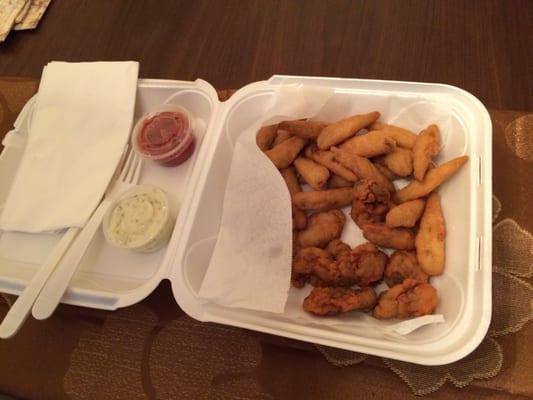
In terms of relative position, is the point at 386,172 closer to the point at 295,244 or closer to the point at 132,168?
the point at 295,244

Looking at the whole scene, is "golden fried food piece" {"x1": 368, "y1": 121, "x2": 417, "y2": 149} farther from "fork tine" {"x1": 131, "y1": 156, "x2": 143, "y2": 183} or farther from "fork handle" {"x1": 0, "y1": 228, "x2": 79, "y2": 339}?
"fork handle" {"x1": 0, "y1": 228, "x2": 79, "y2": 339}

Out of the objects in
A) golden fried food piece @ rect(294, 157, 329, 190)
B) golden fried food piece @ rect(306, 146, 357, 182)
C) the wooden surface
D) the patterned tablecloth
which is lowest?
the patterned tablecloth

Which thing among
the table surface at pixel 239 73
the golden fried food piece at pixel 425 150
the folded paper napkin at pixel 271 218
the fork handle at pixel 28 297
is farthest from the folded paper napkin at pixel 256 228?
the fork handle at pixel 28 297

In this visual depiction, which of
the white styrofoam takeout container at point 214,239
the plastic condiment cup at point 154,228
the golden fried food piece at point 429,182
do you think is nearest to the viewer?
the white styrofoam takeout container at point 214,239

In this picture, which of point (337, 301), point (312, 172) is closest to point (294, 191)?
point (312, 172)

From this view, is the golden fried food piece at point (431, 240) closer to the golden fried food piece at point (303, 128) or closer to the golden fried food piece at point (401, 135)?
the golden fried food piece at point (401, 135)

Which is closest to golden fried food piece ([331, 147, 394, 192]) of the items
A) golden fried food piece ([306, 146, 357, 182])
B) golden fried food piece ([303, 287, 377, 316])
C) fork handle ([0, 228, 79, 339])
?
golden fried food piece ([306, 146, 357, 182])

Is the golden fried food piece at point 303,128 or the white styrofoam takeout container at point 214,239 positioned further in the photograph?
the golden fried food piece at point 303,128

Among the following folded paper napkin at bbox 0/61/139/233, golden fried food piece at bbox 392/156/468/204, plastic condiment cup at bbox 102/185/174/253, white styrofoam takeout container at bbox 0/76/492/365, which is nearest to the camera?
white styrofoam takeout container at bbox 0/76/492/365
